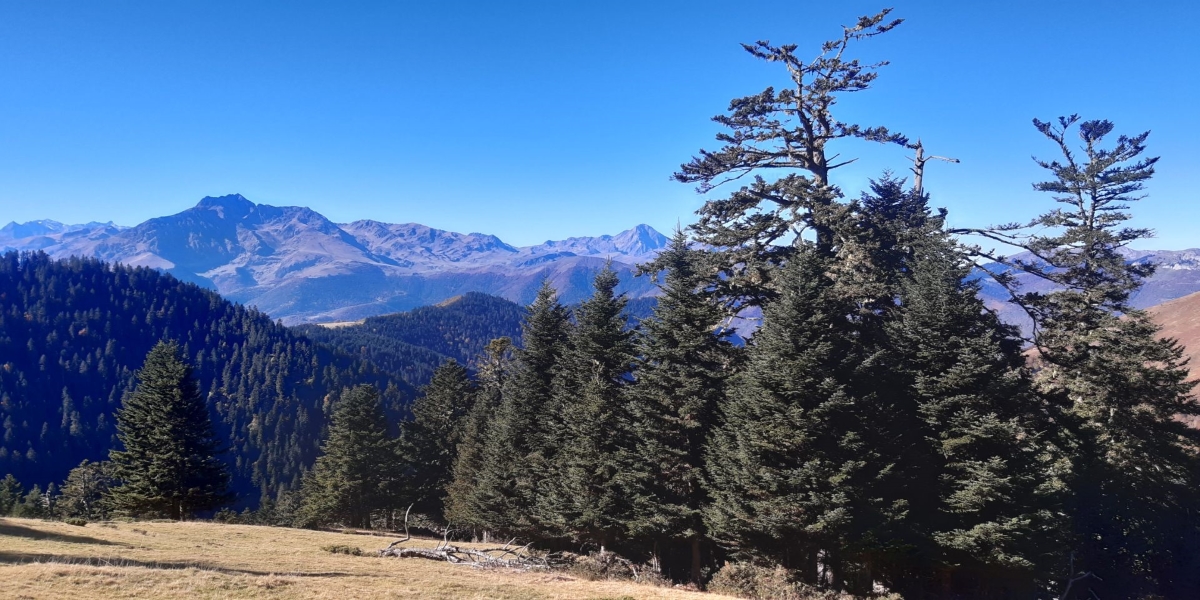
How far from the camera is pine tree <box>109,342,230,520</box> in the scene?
48344 mm

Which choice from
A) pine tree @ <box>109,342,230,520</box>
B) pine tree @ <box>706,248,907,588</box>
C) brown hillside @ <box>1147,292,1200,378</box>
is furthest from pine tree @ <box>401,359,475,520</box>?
brown hillside @ <box>1147,292,1200,378</box>

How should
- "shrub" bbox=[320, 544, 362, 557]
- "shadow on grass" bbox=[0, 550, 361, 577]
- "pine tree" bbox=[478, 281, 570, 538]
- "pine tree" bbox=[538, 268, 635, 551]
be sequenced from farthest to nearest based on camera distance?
"pine tree" bbox=[478, 281, 570, 538] → "shrub" bbox=[320, 544, 362, 557] → "pine tree" bbox=[538, 268, 635, 551] → "shadow on grass" bbox=[0, 550, 361, 577]

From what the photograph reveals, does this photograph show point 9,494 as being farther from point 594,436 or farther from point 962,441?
point 962,441

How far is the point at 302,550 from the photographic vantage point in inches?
1153

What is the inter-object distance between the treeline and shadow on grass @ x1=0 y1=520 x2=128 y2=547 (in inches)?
753

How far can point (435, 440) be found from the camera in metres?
56.8

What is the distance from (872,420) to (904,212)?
1001cm

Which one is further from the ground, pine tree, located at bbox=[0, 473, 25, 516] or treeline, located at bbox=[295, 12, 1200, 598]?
treeline, located at bbox=[295, 12, 1200, 598]

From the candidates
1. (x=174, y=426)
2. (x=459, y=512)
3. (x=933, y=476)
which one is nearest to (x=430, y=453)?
(x=459, y=512)

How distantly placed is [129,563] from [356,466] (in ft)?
117

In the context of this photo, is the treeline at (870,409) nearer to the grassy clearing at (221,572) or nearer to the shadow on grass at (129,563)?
the grassy clearing at (221,572)

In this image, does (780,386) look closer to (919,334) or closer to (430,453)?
(919,334)

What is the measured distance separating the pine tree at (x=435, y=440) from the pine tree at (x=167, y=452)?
48.2ft

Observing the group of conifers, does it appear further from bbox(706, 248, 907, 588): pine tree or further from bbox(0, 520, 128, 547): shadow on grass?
bbox(0, 520, 128, 547): shadow on grass
